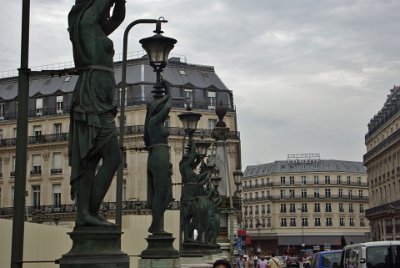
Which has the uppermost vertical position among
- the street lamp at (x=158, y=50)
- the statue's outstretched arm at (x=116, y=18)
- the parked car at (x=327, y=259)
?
the street lamp at (x=158, y=50)

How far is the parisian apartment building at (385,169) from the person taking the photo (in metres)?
71.4

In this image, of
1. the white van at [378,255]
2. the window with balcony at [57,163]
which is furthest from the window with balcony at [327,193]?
the white van at [378,255]

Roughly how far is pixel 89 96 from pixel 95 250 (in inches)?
57.7

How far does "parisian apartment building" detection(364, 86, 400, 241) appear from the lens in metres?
71.4

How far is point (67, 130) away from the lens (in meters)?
60.6

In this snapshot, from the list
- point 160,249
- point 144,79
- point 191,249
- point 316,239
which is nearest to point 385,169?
point 144,79

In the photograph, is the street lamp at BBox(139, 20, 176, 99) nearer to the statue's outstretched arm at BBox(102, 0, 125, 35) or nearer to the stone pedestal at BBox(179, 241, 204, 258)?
the statue's outstretched arm at BBox(102, 0, 125, 35)

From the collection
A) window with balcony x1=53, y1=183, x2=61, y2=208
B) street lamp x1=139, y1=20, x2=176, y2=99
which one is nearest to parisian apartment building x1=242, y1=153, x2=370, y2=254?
window with balcony x1=53, y1=183, x2=61, y2=208

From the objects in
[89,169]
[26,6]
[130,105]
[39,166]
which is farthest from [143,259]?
[39,166]

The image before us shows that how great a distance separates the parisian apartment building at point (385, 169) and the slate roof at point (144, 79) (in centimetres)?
2080

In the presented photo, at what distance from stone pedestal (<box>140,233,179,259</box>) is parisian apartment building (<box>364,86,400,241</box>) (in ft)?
202

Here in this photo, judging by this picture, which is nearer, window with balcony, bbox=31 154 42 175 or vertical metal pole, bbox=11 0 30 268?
vertical metal pole, bbox=11 0 30 268

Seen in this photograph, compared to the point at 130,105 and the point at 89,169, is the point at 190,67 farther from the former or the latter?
the point at 89,169

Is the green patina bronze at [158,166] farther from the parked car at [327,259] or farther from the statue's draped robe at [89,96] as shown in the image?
the parked car at [327,259]
